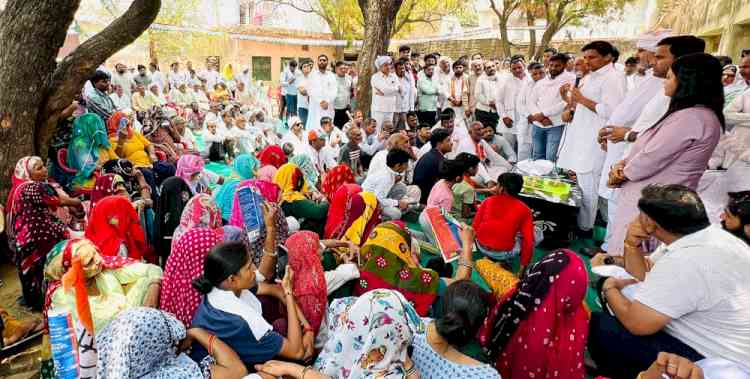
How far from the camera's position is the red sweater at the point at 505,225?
11.0 ft

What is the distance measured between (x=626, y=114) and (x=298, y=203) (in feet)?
8.78

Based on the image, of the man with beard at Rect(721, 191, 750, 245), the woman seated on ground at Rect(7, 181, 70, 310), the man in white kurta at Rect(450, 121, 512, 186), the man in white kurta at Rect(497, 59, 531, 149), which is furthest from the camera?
the man in white kurta at Rect(497, 59, 531, 149)

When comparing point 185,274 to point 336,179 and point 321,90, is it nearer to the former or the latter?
point 336,179

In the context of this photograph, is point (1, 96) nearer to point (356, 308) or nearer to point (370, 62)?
point (356, 308)

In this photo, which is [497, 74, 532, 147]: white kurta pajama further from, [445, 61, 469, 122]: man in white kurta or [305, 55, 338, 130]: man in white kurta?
[305, 55, 338, 130]: man in white kurta

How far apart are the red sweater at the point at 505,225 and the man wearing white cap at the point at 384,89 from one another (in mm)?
4356

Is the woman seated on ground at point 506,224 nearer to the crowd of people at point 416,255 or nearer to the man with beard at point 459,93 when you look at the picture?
the crowd of people at point 416,255

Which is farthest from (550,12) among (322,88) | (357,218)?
(357,218)

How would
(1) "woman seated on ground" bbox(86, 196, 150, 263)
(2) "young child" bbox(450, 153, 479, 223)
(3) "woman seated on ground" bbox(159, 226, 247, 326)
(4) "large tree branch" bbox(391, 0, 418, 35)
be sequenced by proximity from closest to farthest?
(3) "woman seated on ground" bbox(159, 226, 247, 326), (1) "woman seated on ground" bbox(86, 196, 150, 263), (2) "young child" bbox(450, 153, 479, 223), (4) "large tree branch" bbox(391, 0, 418, 35)

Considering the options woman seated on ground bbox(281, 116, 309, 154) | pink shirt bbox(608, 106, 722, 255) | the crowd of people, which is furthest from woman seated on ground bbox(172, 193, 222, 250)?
woman seated on ground bbox(281, 116, 309, 154)

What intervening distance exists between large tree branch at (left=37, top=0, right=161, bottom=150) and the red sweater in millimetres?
3311

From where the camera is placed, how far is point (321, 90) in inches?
332

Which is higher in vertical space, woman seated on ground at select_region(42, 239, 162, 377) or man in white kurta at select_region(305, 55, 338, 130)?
man in white kurta at select_region(305, 55, 338, 130)

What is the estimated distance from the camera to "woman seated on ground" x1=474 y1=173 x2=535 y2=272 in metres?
3.36
